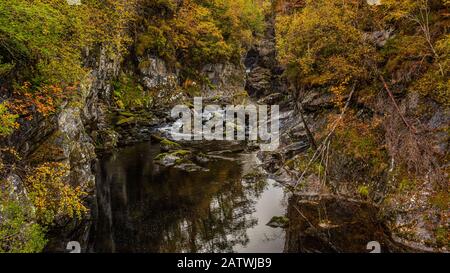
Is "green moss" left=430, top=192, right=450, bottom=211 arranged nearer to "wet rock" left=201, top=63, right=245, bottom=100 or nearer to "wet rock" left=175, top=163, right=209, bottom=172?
"wet rock" left=175, top=163, right=209, bottom=172

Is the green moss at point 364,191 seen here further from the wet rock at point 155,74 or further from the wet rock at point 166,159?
the wet rock at point 155,74

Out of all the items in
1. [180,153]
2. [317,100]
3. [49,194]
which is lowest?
[180,153]

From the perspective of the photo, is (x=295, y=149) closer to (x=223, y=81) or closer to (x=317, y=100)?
(x=317, y=100)

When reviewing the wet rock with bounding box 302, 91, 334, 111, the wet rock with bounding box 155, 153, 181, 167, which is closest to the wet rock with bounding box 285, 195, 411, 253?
the wet rock with bounding box 302, 91, 334, 111

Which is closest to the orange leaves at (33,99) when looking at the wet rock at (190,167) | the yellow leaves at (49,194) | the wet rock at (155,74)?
the yellow leaves at (49,194)

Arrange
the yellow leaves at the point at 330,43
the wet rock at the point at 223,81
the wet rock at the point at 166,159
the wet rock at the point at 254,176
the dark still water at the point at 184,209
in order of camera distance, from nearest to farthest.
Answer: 1. the dark still water at the point at 184,209
2. the yellow leaves at the point at 330,43
3. the wet rock at the point at 254,176
4. the wet rock at the point at 166,159
5. the wet rock at the point at 223,81

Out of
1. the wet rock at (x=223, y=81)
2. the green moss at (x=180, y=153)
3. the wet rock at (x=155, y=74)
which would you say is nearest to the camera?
the green moss at (x=180, y=153)

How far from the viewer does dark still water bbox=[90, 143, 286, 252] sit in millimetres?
15242

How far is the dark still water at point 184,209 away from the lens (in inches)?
600

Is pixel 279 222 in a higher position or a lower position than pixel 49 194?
lower

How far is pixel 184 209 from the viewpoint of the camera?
61.4ft

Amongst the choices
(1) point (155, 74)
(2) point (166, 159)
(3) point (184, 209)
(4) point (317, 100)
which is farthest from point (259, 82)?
(3) point (184, 209)

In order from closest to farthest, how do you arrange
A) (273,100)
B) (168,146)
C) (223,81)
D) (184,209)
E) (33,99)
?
1. (33,99)
2. (184,209)
3. (168,146)
4. (273,100)
5. (223,81)
